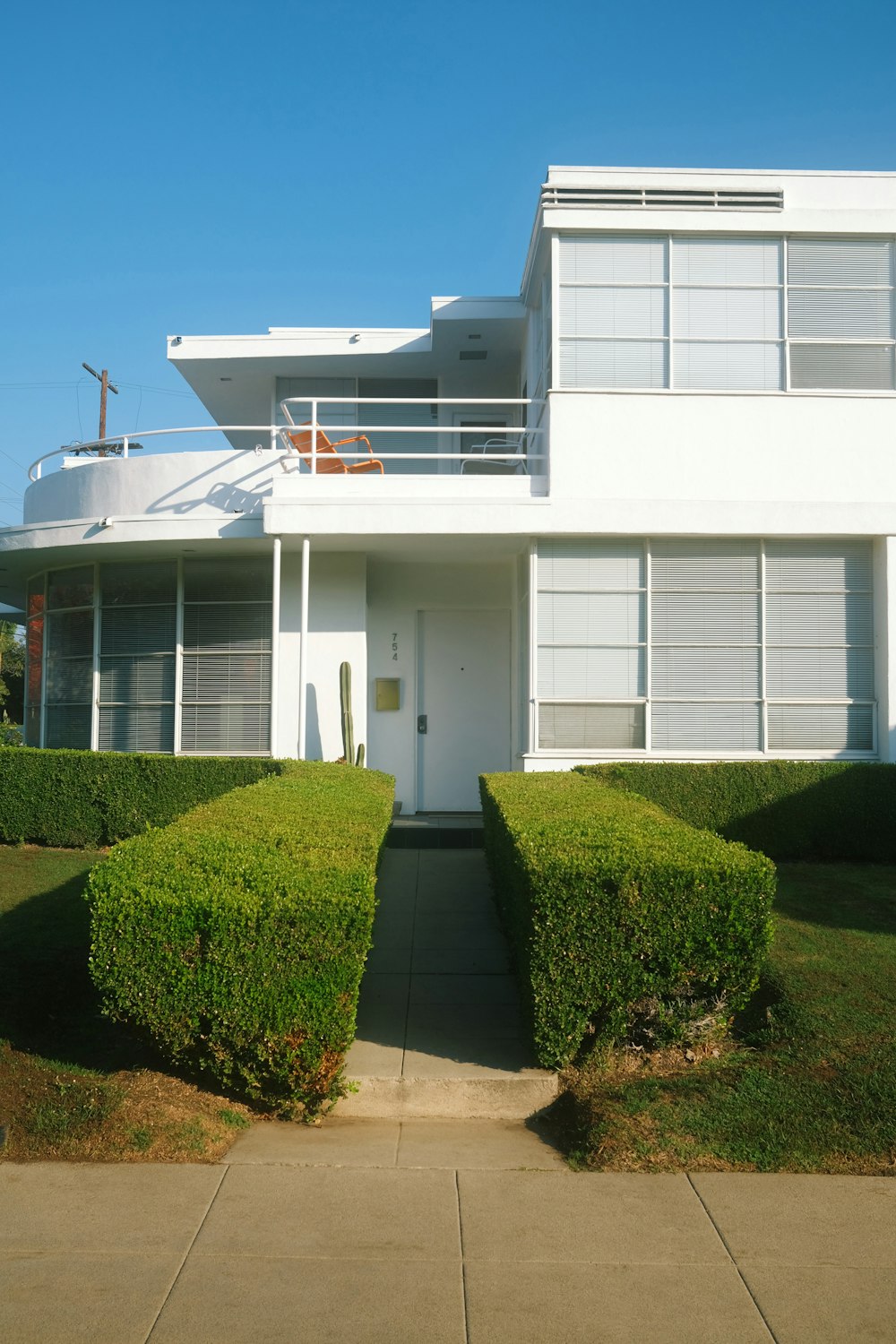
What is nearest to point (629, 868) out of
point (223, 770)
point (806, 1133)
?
point (806, 1133)

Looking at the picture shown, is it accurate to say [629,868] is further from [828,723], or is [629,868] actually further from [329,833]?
[828,723]

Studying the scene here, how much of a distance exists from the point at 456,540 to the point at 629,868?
25.5 feet

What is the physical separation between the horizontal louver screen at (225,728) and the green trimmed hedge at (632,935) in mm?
8228

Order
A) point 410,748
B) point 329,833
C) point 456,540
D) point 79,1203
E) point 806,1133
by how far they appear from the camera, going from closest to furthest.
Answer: point 79,1203 → point 806,1133 → point 329,833 → point 456,540 → point 410,748

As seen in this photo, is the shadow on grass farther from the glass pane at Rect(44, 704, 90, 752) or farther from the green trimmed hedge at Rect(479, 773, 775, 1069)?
the glass pane at Rect(44, 704, 90, 752)

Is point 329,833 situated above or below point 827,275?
below

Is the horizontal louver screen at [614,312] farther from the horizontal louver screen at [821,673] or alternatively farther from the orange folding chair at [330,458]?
the horizontal louver screen at [821,673]

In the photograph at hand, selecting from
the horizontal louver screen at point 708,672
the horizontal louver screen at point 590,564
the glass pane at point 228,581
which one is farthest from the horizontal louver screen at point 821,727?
the glass pane at point 228,581

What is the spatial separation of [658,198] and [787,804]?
663 centimetres

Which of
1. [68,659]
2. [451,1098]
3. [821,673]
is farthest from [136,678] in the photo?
[451,1098]

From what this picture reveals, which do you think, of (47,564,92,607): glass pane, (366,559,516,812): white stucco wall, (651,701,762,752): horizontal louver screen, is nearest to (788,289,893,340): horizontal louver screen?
(651,701,762,752): horizontal louver screen

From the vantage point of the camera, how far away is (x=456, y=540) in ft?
42.7

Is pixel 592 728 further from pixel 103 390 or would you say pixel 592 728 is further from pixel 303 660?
pixel 103 390

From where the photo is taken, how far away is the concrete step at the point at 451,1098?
5840 millimetres
